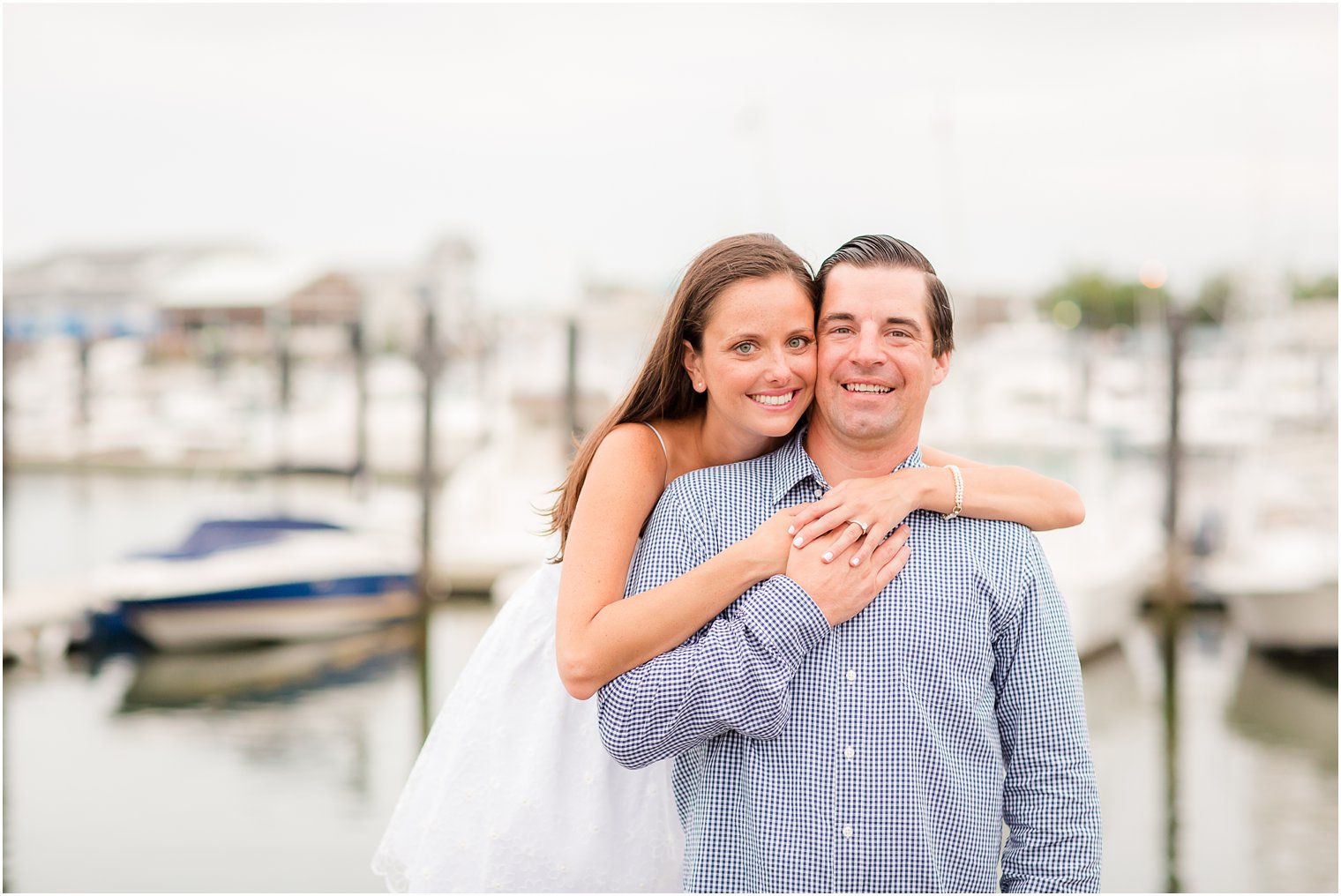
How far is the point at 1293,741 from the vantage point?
9.57 m

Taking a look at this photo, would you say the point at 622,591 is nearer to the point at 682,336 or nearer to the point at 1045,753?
the point at 682,336

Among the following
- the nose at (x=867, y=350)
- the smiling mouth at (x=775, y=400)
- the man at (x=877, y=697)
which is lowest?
the man at (x=877, y=697)

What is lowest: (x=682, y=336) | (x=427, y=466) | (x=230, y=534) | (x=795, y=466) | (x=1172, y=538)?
(x=1172, y=538)

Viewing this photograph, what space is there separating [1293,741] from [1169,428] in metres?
4.93

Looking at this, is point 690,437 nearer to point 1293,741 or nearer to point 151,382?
point 1293,741

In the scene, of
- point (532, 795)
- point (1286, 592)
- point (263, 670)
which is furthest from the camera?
point (1286, 592)

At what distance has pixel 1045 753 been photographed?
2.12m

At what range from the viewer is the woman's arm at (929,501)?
2.11 m

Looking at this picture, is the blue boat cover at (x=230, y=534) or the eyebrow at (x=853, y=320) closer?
the eyebrow at (x=853, y=320)

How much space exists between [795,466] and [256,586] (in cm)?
1070

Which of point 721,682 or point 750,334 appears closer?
point 721,682

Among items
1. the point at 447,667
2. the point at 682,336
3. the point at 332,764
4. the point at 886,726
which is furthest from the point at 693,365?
the point at 447,667

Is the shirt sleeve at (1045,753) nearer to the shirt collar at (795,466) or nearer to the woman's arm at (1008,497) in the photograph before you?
the woman's arm at (1008,497)

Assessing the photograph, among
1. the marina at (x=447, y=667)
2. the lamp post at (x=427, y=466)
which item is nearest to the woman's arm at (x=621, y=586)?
the marina at (x=447, y=667)
